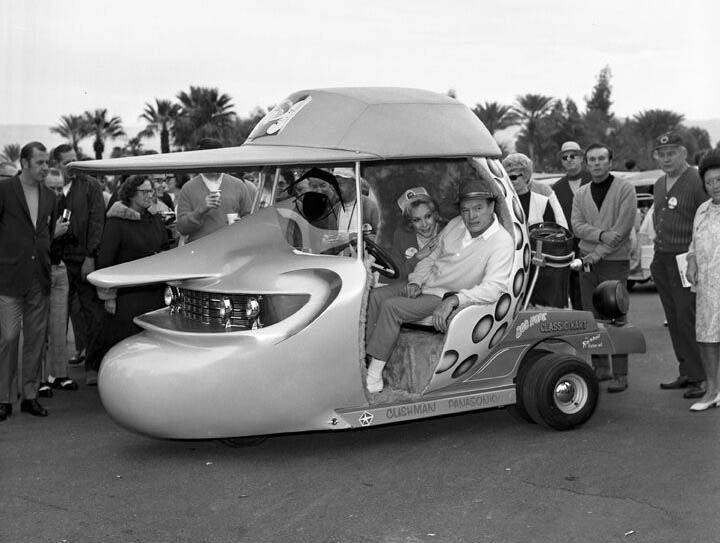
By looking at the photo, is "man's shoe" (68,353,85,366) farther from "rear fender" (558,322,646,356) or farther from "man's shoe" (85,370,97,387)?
"rear fender" (558,322,646,356)

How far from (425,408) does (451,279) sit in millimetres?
917

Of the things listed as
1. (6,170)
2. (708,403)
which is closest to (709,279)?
(708,403)

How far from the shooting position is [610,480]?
5410 millimetres

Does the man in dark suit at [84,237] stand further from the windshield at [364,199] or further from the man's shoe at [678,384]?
the man's shoe at [678,384]

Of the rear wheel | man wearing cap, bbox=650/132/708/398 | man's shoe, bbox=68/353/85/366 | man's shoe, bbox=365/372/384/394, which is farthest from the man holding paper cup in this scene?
man wearing cap, bbox=650/132/708/398

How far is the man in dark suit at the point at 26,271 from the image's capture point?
7.05m

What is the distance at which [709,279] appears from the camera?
23.1 feet

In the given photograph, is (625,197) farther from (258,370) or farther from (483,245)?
(258,370)

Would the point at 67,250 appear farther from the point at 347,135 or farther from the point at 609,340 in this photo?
the point at 609,340

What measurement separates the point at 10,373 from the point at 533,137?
50.4 meters

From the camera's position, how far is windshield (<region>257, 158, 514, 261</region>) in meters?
6.25

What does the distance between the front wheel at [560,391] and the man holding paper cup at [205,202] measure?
9.29 ft

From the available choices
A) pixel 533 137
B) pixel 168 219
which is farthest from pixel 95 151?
pixel 168 219

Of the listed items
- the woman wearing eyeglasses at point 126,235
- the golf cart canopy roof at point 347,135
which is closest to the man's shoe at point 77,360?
the woman wearing eyeglasses at point 126,235
